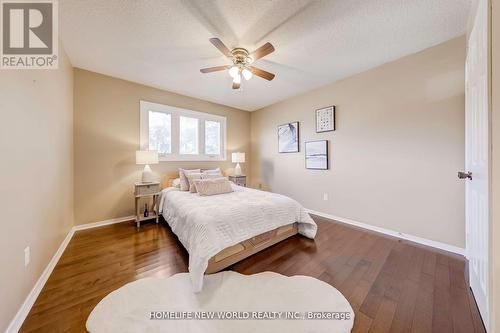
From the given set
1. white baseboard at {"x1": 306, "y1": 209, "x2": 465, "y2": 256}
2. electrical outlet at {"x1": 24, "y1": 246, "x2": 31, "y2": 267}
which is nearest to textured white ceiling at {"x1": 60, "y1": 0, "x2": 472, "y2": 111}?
electrical outlet at {"x1": 24, "y1": 246, "x2": 31, "y2": 267}

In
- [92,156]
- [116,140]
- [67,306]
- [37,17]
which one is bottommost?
[67,306]

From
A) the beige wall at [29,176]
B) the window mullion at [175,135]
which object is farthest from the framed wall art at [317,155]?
the beige wall at [29,176]

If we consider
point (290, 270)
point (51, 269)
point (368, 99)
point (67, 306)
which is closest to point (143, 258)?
point (67, 306)

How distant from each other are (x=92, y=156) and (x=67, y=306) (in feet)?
7.85

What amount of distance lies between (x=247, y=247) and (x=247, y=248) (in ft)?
0.04

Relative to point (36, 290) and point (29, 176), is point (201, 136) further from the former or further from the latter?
point (36, 290)

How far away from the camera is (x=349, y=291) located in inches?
60.6

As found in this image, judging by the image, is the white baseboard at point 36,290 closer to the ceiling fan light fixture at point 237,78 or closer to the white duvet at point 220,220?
the white duvet at point 220,220

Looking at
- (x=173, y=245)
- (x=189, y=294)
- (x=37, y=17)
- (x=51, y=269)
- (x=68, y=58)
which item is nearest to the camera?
(x=189, y=294)

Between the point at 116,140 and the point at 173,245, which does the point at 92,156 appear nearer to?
the point at 116,140

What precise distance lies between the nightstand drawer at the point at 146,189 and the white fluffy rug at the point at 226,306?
1746 millimetres

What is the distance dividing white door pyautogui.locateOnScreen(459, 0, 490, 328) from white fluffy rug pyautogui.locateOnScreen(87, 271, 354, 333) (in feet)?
3.15

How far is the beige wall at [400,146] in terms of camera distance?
85.7 inches

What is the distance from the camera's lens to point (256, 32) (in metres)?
2.00
